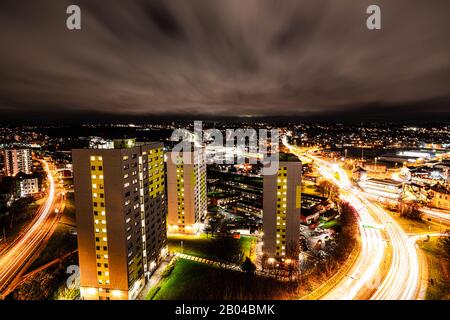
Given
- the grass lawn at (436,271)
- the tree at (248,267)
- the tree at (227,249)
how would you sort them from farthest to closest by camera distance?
the tree at (227,249)
the tree at (248,267)
the grass lawn at (436,271)

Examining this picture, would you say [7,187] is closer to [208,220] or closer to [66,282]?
[66,282]

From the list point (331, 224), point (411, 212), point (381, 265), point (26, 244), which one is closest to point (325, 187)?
point (411, 212)

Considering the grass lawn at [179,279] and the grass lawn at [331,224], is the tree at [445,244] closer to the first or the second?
the grass lawn at [331,224]

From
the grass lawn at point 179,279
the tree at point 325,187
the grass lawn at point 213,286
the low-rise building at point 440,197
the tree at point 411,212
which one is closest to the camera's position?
the grass lawn at point 213,286

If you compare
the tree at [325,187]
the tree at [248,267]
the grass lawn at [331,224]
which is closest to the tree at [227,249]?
the tree at [248,267]

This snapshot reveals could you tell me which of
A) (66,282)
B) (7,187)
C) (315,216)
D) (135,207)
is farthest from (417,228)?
(7,187)

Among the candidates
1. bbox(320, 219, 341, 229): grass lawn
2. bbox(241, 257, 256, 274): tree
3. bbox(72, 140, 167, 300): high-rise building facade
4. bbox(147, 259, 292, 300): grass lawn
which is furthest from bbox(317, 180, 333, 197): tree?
bbox(72, 140, 167, 300): high-rise building facade

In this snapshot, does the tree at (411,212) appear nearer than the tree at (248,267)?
No

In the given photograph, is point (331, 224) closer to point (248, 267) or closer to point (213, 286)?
point (248, 267)
